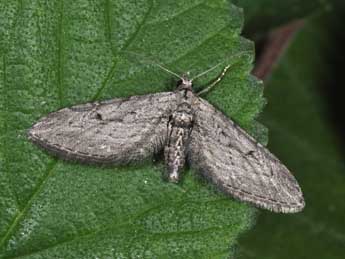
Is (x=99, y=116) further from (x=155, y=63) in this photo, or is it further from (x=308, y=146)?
(x=308, y=146)

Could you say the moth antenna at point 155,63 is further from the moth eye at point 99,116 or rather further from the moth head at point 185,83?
the moth eye at point 99,116

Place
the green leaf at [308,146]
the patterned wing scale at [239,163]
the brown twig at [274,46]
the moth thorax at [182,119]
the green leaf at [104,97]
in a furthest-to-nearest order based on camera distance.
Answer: the green leaf at [308,146]
the brown twig at [274,46]
the moth thorax at [182,119]
the patterned wing scale at [239,163]
the green leaf at [104,97]

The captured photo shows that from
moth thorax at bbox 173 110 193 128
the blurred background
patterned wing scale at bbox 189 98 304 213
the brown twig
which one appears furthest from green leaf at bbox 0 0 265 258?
the brown twig

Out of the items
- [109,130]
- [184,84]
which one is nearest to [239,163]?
[184,84]

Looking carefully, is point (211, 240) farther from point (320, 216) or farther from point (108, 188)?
Answer: point (320, 216)

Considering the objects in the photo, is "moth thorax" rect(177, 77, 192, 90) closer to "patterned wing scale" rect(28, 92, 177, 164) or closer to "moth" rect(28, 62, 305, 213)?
"moth" rect(28, 62, 305, 213)

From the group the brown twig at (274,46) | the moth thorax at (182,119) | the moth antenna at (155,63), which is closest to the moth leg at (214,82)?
Result: the moth antenna at (155,63)

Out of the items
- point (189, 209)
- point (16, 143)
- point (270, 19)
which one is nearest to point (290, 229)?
point (270, 19)
